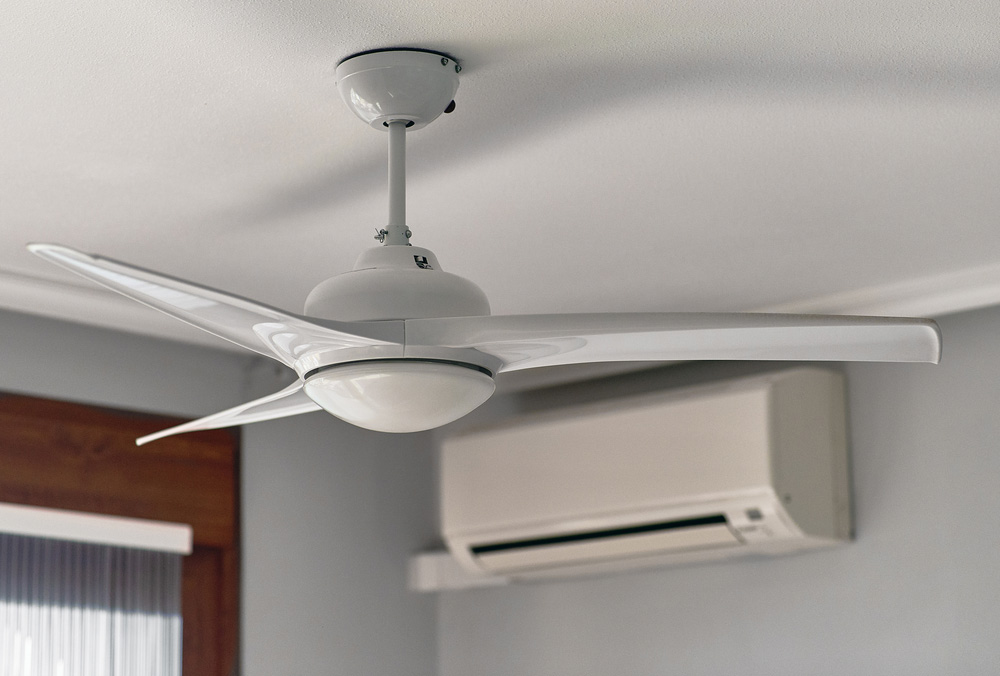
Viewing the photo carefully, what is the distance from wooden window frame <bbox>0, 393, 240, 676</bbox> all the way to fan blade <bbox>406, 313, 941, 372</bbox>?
1.71 metres

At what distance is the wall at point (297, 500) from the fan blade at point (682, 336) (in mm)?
1761

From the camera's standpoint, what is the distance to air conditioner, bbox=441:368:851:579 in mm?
3170

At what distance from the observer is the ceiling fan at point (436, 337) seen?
1.65 meters

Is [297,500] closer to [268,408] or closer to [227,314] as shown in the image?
[268,408]

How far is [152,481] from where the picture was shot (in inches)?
130

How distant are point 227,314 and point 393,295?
28cm

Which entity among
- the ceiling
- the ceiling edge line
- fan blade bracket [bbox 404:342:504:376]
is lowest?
fan blade bracket [bbox 404:342:504:376]

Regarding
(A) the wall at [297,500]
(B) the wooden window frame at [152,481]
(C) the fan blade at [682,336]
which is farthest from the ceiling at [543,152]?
(C) the fan blade at [682,336]

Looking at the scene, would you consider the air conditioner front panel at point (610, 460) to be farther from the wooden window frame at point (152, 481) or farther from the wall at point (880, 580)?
the wooden window frame at point (152, 481)

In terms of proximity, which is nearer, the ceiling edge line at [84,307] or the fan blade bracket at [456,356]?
the fan blade bracket at [456,356]

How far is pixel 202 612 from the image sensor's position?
3.40 metres

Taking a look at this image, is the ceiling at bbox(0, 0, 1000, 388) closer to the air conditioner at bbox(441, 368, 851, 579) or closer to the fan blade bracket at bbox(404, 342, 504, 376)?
the air conditioner at bbox(441, 368, 851, 579)

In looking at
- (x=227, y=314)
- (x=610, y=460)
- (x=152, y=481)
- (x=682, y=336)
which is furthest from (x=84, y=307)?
(x=682, y=336)

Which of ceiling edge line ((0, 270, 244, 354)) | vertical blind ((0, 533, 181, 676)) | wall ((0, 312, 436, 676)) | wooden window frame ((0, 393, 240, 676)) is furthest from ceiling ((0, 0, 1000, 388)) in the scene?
vertical blind ((0, 533, 181, 676))
